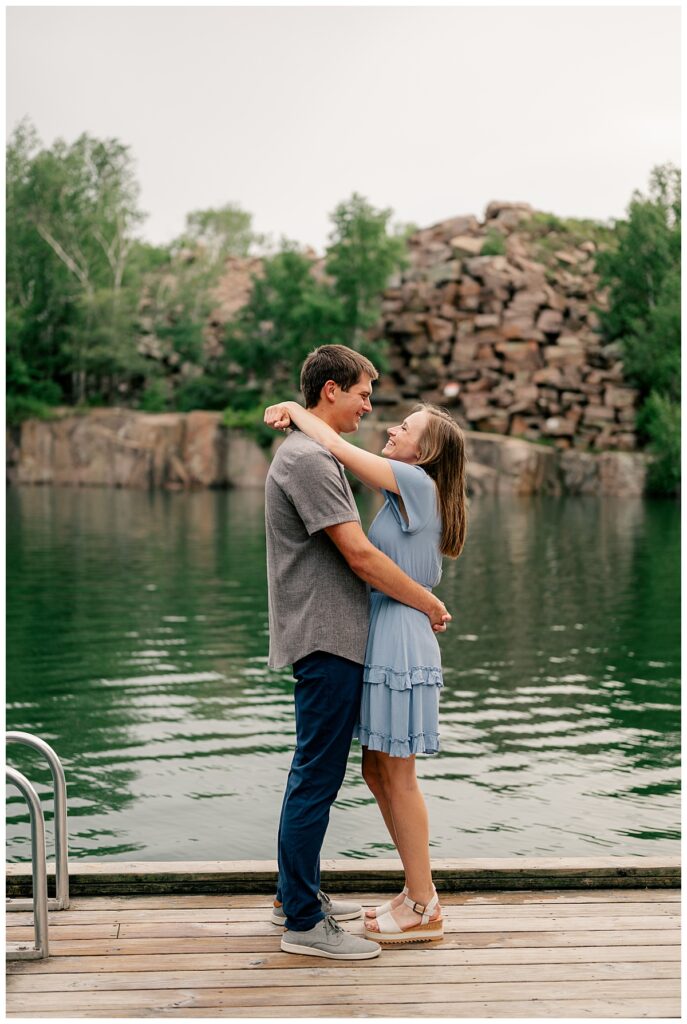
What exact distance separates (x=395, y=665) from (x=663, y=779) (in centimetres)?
597

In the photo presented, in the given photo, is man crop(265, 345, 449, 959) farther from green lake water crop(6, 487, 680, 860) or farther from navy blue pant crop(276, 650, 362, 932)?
green lake water crop(6, 487, 680, 860)

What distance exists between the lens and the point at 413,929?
3721 mm

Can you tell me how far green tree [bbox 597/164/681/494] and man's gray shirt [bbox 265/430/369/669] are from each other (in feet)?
143

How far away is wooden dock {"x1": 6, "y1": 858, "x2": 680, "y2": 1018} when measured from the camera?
127 inches

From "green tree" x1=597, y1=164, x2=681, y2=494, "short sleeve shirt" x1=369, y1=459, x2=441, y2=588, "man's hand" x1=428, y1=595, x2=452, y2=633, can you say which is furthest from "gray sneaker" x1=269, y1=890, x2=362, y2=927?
"green tree" x1=597, y1=164, x2=681, y2=494

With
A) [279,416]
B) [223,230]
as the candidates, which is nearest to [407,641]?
[279,416]

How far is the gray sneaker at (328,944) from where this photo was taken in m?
3.60

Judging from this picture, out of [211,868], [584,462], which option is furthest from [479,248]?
[211,868]

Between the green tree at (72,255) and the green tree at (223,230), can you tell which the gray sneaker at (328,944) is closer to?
the green tree at (72,255)

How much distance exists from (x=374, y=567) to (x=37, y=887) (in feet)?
4.52

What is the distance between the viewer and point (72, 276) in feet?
167

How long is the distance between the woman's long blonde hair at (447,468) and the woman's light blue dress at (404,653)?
50 millimetres

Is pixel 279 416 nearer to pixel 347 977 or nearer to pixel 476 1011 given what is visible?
pixel 347 977

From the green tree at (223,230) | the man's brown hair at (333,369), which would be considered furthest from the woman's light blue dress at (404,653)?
the green tree at (223,230)
